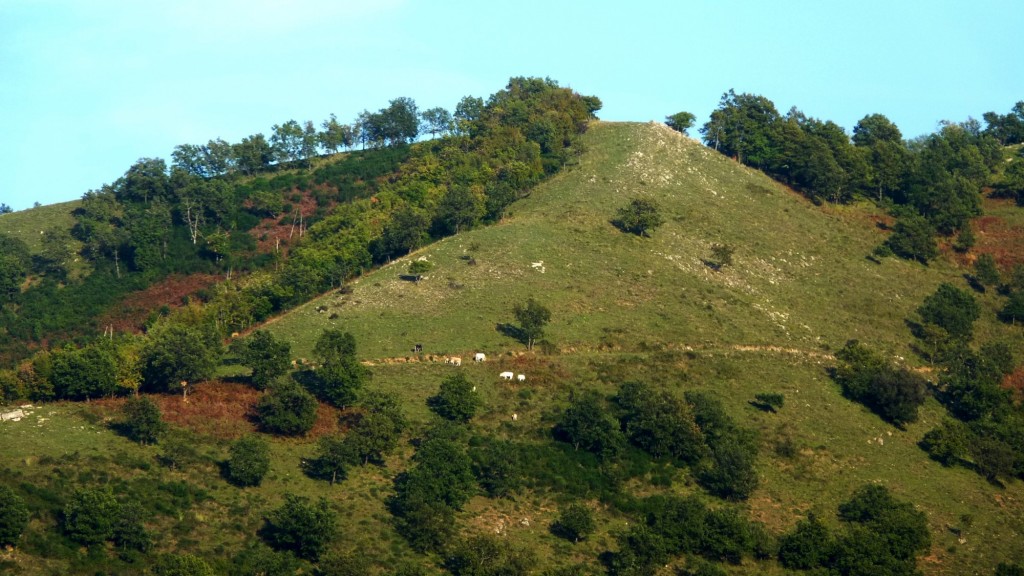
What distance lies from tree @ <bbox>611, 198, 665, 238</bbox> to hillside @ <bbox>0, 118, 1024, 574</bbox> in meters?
1.47

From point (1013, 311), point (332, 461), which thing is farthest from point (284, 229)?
point (1013, 311)

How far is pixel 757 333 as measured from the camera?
111 m

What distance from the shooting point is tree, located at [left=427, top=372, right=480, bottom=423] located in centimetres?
9131

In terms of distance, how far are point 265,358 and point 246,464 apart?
16.3 metres

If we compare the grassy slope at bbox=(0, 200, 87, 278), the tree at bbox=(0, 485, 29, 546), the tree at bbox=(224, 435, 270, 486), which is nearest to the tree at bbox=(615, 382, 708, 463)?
the tree at bbox=(224, 435, 270, 486)

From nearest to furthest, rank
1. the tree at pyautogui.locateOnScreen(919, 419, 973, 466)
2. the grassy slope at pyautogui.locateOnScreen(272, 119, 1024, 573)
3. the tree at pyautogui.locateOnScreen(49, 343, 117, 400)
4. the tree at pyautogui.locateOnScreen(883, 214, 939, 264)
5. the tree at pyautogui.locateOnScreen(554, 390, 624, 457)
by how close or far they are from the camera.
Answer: the tree at pyautogui.locateOnScreen(49, 343, 117, 400) < the tree at pyautogui.locateOnScreen(554, 390, 624, 457) < the grassy slope at pyautogui.locateOnScreen(272, 119, 1024, 573) < the tree at pyautogui.locateOnScreen(919, 419, 973, 466) < the tree at pyautogui.locateOnScreen(883, 214, 939, 264)

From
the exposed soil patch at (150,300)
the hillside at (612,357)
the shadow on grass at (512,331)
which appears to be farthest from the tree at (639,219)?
the exposed soil patch at (150,300)

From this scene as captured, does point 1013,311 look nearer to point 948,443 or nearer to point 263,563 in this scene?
point 948,443

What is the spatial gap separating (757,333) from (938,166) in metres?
53.7

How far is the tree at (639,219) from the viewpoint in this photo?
419 ft

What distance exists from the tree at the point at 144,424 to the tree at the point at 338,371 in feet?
46.1

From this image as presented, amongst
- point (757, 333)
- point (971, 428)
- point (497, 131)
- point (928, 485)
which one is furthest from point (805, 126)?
point (928, 485)

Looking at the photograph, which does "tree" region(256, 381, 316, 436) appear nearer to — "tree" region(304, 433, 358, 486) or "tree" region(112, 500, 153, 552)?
"tree" region(304, 433, 358, 486)

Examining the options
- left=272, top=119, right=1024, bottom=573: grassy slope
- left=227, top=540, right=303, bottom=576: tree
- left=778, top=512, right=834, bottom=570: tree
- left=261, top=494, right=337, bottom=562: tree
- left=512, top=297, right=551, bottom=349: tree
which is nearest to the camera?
left=227, top=540, right=303, bottom=576: tree
